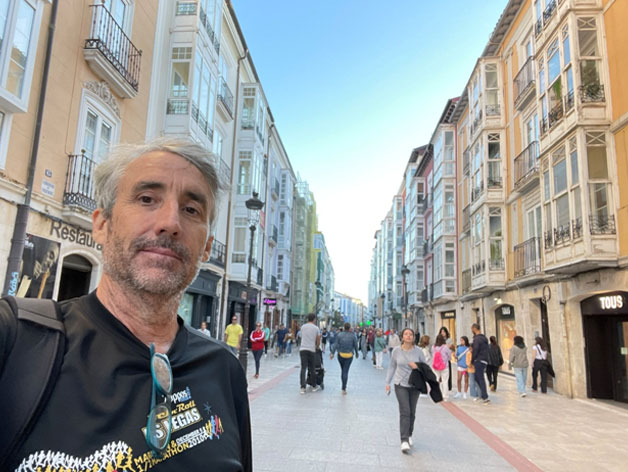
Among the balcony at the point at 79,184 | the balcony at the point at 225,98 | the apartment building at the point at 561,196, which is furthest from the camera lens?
the balcony at the point at 225,98

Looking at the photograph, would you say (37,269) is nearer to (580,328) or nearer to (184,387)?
(184,387)

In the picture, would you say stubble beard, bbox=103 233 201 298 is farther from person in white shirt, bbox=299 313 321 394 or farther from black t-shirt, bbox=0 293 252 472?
person in white shirt, bbox=299 313 321 394

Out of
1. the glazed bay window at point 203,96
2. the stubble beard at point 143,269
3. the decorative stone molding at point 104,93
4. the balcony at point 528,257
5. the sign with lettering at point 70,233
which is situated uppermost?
the glazed bay window at point 203,96

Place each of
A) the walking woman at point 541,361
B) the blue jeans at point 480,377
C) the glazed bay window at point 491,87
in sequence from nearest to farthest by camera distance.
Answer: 1. the blue jeans at point 480,377
2. the walking woman at point 541,361
3. the glazed bay window at point 491,87

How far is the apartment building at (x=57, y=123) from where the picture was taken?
8758 millimetres

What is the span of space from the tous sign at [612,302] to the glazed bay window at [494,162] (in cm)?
899

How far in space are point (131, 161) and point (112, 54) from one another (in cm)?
1227

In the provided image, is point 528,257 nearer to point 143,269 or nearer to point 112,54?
point 112,54

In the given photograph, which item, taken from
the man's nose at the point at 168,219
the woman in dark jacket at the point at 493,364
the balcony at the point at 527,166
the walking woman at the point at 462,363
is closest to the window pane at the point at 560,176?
the balcony at the point at 527,166

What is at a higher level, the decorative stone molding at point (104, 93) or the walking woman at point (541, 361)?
the decorative stone molding at point (104, 93)

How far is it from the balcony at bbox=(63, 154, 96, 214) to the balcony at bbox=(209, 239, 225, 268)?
A: 367 inches

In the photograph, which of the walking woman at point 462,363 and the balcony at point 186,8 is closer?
the walking woman at point 462,363

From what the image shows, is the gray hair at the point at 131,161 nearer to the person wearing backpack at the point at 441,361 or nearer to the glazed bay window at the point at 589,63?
the person wearing backpack at the point at 441,361

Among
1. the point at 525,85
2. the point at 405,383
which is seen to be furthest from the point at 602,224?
the point at 525,85
